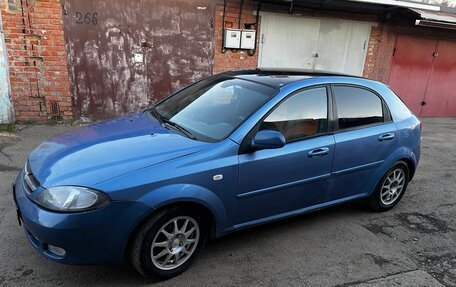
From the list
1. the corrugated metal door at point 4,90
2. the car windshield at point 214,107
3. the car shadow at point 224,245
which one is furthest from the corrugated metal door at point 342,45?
the corrugated metal door at point 4,90

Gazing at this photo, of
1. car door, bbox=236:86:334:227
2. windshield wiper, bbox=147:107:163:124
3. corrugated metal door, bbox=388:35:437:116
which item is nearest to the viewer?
car door, bbox=236:86:334:227

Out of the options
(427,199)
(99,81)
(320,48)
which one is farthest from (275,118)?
(320,48)

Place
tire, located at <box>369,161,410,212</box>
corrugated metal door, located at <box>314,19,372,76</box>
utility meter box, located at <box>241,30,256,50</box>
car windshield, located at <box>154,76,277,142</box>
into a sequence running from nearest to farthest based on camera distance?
1. car windshield, located at <box>154,76,277,142</box>
2. tire, located at <box>369,161,410,212</box>
3. utility meter box, located at <box>241,30,256,50</box>
4. corrugated metal door, located at <box>314,19,372,76</box>

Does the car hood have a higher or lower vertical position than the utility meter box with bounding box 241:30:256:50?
lower

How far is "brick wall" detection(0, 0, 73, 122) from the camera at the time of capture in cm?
632

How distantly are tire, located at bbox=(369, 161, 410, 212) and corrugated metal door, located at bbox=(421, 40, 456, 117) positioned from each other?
25.7 feet

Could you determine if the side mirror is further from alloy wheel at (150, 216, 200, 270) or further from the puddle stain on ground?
the puddle stain on ground

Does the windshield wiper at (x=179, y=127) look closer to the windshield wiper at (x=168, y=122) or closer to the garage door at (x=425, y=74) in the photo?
the windshield wiper at (x=168, y=122)

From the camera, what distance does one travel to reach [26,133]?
20.8ft

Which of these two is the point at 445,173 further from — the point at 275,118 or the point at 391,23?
the point at 391,23

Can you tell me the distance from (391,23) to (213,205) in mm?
8789

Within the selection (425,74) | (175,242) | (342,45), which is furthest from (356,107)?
(425,74)

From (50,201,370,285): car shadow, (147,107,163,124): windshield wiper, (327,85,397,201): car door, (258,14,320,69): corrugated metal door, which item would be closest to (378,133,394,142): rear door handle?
(327,85,397,201): car door

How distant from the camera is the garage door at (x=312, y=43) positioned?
323 inches
